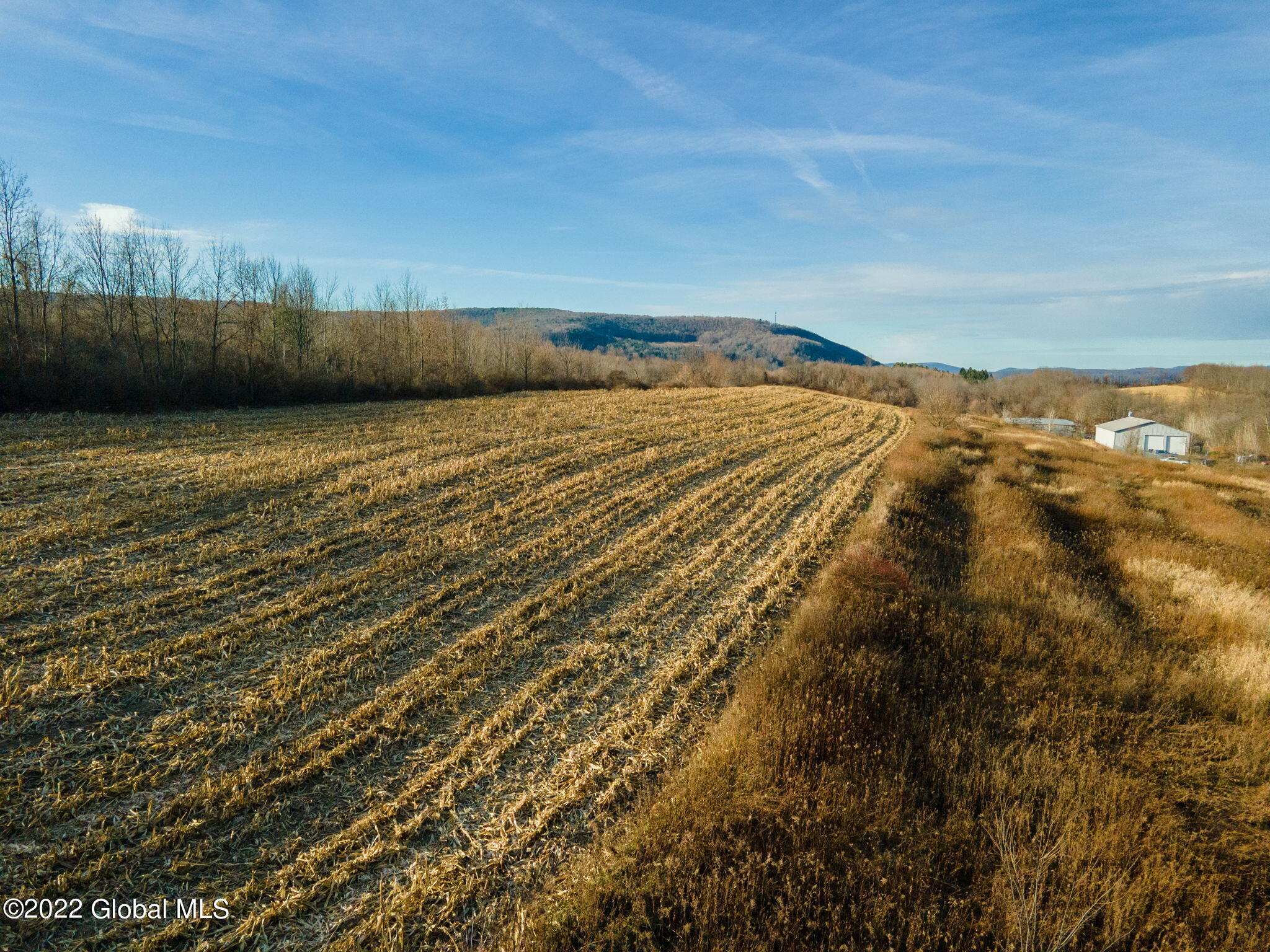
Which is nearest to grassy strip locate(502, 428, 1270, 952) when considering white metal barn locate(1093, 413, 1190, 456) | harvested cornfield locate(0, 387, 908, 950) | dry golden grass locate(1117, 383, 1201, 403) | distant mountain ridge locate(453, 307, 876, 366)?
harvested cornfield locate(0, 387, 908, 950)

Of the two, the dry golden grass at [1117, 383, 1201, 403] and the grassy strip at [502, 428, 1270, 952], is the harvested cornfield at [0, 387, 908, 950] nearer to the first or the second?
the grassy strip at [502, 428, 1270, 952]

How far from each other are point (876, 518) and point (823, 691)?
27.5 feet

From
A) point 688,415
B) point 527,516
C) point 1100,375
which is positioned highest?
point 1100,375

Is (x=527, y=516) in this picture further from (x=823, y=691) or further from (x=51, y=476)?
(x=51, y=476)

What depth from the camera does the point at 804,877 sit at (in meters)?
3.85

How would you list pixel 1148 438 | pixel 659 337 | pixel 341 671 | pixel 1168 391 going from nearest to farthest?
pixel 341 671
pixel 1148 438
pixel 1168 391
pixel 659 337

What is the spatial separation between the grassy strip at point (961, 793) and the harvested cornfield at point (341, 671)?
92 centimetres

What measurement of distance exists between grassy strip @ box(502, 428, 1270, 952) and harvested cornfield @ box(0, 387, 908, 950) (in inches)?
36.3

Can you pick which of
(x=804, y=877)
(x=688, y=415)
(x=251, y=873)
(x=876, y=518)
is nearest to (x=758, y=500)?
(x=876, y=518)

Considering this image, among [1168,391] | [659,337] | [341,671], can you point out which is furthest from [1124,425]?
[659,337]

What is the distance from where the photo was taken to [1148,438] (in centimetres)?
6231

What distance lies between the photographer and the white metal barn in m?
60.8

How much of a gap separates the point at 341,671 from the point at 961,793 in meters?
6.78

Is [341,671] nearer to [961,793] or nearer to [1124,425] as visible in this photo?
[961,793]
